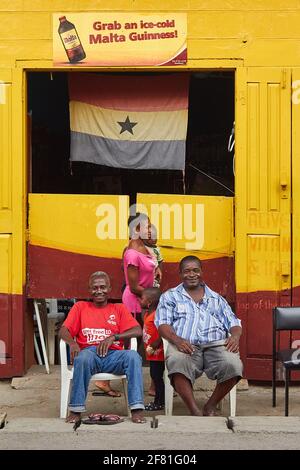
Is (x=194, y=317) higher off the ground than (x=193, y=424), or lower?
higher

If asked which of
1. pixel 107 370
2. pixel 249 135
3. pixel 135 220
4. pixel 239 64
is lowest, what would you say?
pixel 107 370

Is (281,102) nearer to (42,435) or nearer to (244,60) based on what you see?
(244,60)

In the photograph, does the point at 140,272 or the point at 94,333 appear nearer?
the point at 94,333

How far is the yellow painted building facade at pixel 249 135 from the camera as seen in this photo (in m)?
7.97

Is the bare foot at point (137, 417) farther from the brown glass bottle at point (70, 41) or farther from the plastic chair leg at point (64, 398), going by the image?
the brown glass bottle at point (70, 41)

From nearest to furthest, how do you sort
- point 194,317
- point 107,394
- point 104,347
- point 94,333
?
point 104,347, point 94,333, point 194,317, point 107,394

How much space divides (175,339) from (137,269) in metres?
1.39

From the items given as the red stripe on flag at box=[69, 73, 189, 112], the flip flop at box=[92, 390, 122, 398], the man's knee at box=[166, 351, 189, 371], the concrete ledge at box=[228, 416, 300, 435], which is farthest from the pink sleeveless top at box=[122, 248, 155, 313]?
the concrete ledge at box=[228, 416, 300, 435]

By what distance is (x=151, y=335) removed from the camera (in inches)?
279

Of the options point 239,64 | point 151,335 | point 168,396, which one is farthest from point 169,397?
point 239,64

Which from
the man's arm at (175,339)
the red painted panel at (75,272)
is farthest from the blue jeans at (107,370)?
the red painted panel at (75,272)

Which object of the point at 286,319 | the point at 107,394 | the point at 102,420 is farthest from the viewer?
the point at 107,394

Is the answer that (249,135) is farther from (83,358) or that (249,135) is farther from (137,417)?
(137,417)

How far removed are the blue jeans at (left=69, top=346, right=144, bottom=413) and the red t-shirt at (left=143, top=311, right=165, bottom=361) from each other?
615 millimetres
